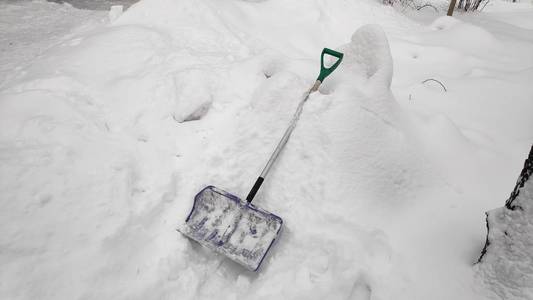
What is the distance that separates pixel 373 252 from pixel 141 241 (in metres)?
1.38

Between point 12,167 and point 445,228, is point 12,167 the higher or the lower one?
the higher one

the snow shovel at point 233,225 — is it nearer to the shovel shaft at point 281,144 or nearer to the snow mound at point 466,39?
the shovel shaft at point 281,144

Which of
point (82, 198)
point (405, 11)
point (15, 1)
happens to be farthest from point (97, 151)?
point (405, 11)

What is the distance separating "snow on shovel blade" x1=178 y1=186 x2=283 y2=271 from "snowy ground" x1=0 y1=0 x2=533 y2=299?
104 mm

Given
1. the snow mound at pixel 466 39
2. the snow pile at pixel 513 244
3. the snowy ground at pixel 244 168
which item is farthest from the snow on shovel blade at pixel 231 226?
the snow mound at pixel 466 39

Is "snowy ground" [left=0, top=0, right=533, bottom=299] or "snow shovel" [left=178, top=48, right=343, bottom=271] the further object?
"snow shovel" [left=178, top=48, right=343, bottom=271]

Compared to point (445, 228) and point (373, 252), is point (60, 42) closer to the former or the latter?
point (373, 252)

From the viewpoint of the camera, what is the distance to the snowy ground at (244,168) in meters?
1.65

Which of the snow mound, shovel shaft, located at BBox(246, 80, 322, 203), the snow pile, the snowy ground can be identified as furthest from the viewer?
the snow mound

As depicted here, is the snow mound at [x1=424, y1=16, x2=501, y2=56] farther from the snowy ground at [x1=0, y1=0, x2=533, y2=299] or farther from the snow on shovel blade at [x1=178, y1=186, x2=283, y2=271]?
the snow on shovel blade at [x1=178, y1=186, x2=283, y2=271]

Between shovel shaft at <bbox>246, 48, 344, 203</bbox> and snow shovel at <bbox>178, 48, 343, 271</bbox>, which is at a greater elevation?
shovel shaft at <bbox>246, 48, 344, 203</bbox>

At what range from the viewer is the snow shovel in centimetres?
179

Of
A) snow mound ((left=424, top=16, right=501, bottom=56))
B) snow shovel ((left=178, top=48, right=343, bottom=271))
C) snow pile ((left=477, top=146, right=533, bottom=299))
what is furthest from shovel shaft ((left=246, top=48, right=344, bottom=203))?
snow mound ((left=424, top=16, right=501, bottom=56))

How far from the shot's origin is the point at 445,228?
1.87m
